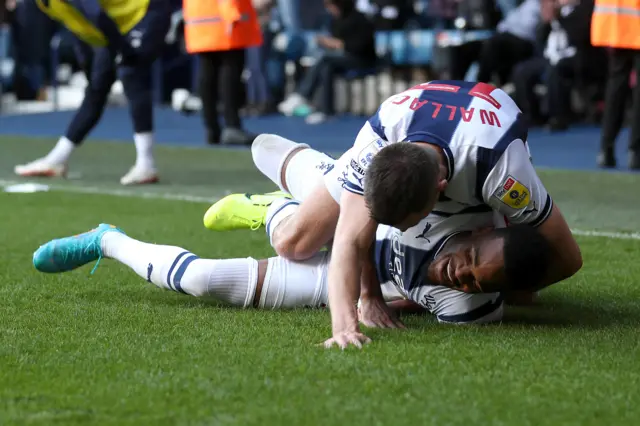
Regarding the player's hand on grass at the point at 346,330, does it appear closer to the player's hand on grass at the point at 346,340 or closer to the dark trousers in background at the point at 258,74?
the player's hand on grass at the point at 346,340

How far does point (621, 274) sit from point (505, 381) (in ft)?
6.71

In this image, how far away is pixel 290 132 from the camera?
1242 cm

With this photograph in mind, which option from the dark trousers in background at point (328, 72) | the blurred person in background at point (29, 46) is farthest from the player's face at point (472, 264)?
the blurred person in background at point (29, 46)

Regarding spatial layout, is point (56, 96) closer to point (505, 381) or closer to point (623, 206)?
point (623, 206)

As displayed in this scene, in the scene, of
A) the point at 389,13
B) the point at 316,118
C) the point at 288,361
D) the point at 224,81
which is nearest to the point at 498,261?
the point at 288,361

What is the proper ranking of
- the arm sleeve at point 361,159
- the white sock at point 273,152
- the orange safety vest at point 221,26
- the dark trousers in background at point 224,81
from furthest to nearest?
1. the dark trousers in background at point 224,81
2. the orange safety vest at point 221,26
3. the white sock at point 273,152
4. the arm sleeve at point 361,159

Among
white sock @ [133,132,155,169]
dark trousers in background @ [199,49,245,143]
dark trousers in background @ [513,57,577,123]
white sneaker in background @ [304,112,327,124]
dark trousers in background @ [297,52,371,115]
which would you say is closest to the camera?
white sock @ [133,132,155,169]

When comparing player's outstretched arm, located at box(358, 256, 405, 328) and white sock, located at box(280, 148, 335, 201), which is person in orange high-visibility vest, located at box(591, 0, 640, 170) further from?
player's outstretched arm, located at box(358, 256, 405, 328)

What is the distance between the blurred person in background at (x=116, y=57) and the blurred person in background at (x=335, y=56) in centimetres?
538

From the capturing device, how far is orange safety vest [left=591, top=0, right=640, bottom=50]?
8.43 m

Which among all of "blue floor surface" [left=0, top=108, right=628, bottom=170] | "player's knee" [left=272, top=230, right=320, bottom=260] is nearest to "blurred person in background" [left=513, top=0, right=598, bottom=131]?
"blue floor surface" [left=0, top=108, right=628, bottom=170]

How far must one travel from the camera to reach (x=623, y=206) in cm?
727

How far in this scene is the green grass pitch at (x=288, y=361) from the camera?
3062mm

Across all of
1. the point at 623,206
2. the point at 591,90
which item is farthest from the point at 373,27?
the point at 623,206
